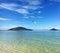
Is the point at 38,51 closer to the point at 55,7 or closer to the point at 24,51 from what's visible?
the point at 24,51

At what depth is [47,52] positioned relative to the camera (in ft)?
19.9

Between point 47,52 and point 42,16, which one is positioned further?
point 42,16

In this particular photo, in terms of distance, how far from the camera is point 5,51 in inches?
235

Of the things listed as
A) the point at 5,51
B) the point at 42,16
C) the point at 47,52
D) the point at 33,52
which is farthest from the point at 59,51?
the point at 5,51

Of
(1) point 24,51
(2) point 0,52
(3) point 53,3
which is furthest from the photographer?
(3) point 53,3

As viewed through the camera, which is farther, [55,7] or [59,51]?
[55,7]

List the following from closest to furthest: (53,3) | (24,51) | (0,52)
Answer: (0,52) → (24,51) → (53,3)

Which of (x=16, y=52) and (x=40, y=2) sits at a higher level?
(x=40, y=2)

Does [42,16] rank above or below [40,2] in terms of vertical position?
below

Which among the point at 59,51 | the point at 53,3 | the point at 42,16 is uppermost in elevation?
the point at 53,3

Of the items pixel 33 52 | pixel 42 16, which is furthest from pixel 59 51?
pixel 42 16

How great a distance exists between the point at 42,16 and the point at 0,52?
2619 mm

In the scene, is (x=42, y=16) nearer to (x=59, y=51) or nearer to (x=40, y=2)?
(x=40, y=2)

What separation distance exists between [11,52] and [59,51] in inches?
79.3
